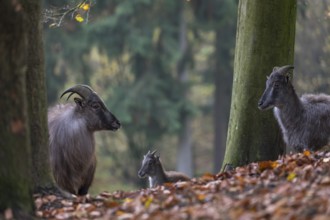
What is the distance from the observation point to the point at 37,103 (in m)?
10.2

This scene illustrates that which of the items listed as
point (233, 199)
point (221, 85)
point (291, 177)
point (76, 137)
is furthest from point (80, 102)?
point (221, 85)

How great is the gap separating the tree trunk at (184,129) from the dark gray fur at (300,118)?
77.9 feet

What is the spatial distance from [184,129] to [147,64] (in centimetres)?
384

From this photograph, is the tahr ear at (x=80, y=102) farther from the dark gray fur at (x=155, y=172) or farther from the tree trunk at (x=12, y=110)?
the tree trunk at (x=12, y=110)

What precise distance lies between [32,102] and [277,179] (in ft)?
11.5

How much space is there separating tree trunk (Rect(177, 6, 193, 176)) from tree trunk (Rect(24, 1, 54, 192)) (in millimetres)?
27257

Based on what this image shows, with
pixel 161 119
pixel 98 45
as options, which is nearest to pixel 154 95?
pixel 161 119

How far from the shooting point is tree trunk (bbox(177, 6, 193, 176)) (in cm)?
3762

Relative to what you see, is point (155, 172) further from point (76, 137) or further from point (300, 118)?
point (300, 118)

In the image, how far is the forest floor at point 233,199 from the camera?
297 inches

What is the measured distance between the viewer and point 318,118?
1341 centimetres

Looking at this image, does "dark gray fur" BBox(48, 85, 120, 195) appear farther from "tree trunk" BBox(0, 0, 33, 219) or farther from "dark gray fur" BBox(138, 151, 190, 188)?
"tree trunk" BBox(0, 0, 33, 219)

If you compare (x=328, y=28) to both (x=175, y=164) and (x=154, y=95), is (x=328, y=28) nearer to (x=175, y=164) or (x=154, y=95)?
(x=154, y=95)

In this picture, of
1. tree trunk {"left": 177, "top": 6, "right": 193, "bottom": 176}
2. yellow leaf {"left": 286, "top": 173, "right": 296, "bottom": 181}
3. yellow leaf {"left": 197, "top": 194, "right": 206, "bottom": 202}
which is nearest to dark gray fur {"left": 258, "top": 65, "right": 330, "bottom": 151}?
yellow leaf {"left": 286, "top": 173, "right": 296, "bottom": 181}
